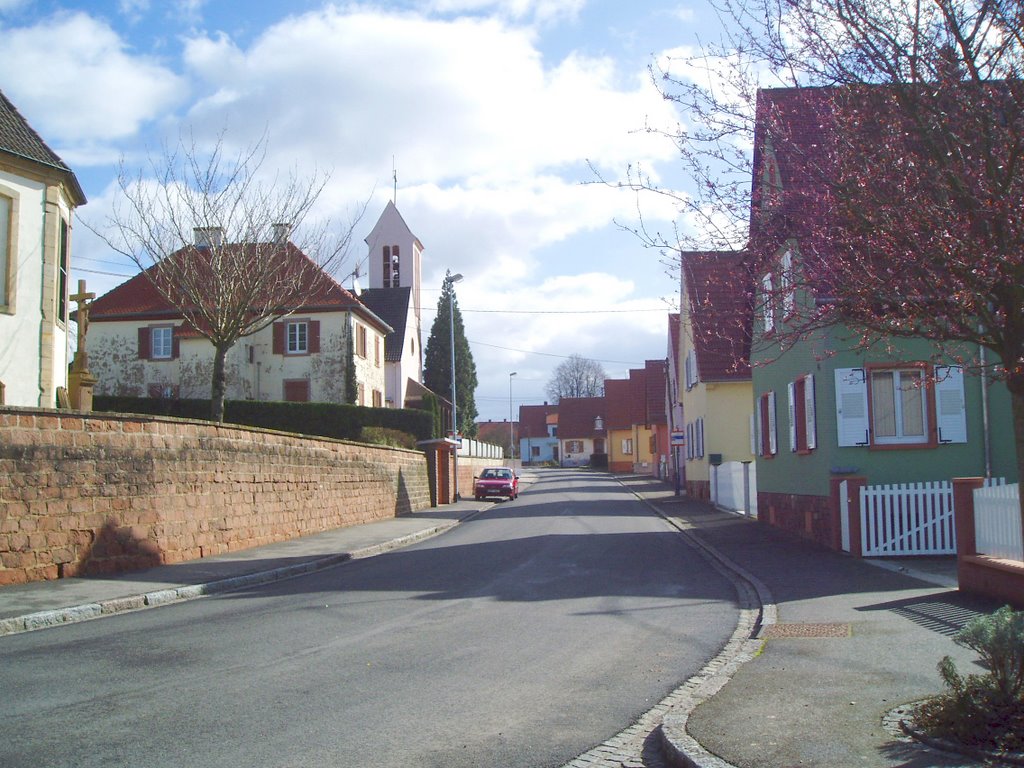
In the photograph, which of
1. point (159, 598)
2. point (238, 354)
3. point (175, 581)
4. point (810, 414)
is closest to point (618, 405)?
point (238, 354)

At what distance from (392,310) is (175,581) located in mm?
46856

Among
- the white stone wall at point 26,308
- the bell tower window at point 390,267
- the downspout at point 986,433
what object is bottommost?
the downspout at point 986,433

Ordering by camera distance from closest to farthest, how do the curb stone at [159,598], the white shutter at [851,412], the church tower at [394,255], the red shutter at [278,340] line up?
the curb stone at [159,598] < the white shutter at [851,412] < the red shutter at [278,340] < the church tower at [394,255]

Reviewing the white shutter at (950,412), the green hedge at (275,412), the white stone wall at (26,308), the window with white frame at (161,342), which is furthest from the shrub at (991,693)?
the window with white frame at (161,342)

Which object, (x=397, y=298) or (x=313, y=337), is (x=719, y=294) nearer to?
(x=313, y=337)

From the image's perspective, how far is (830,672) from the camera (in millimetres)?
7520

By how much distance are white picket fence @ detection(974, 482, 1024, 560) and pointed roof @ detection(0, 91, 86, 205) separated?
1796cm

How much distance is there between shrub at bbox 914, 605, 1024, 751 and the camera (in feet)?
17.2

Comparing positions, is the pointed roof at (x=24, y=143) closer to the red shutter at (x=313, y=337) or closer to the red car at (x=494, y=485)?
the red shutter at (x=313, y=337)

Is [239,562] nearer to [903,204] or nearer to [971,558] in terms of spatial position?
[971,558]

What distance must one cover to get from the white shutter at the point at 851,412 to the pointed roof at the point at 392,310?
131 feet

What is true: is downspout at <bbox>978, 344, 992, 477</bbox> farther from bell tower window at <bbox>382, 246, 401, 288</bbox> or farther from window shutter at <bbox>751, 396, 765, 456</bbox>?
bell tower window at <bbox>382, 246, 401, 288</bbox>

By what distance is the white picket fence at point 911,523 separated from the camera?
16.0m

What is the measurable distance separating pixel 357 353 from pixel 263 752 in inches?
1625
